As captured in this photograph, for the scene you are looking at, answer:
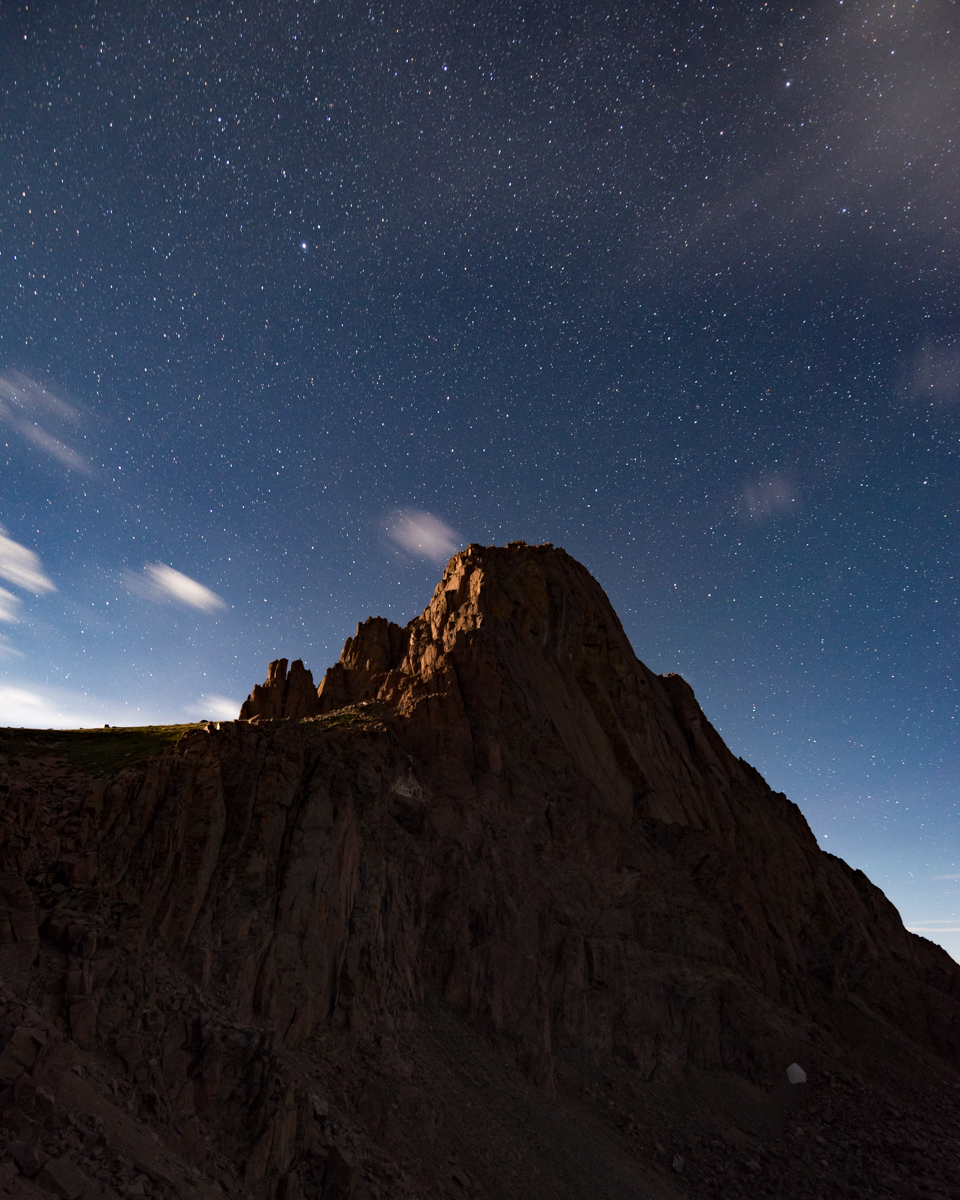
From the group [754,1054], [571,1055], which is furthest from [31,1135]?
[754,1054]

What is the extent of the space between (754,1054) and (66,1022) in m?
36.9

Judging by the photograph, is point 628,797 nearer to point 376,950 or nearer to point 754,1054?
point 754,1054

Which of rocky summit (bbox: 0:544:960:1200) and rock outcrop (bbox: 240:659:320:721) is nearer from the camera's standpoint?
rocky summit (bbox: 0:544:960:1200)

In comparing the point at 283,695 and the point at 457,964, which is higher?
the point at 283,695

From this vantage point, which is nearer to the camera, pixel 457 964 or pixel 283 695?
pixel 457 964

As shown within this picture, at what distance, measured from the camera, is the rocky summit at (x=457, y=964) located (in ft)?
59.3

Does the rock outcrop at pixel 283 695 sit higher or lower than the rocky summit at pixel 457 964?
higher

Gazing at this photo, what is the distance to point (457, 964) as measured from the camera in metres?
32.8

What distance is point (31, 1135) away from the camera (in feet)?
40.4

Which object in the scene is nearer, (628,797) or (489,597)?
(628,797)

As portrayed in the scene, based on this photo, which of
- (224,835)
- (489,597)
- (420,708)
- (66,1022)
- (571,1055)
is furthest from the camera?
(489,597)

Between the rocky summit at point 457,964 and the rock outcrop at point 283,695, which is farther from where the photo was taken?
the rock outcrop at point 283,695

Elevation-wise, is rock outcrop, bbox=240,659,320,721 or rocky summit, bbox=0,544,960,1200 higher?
rock outcrop, bbox=240,659,320,721

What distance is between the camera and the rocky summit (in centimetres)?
1808
